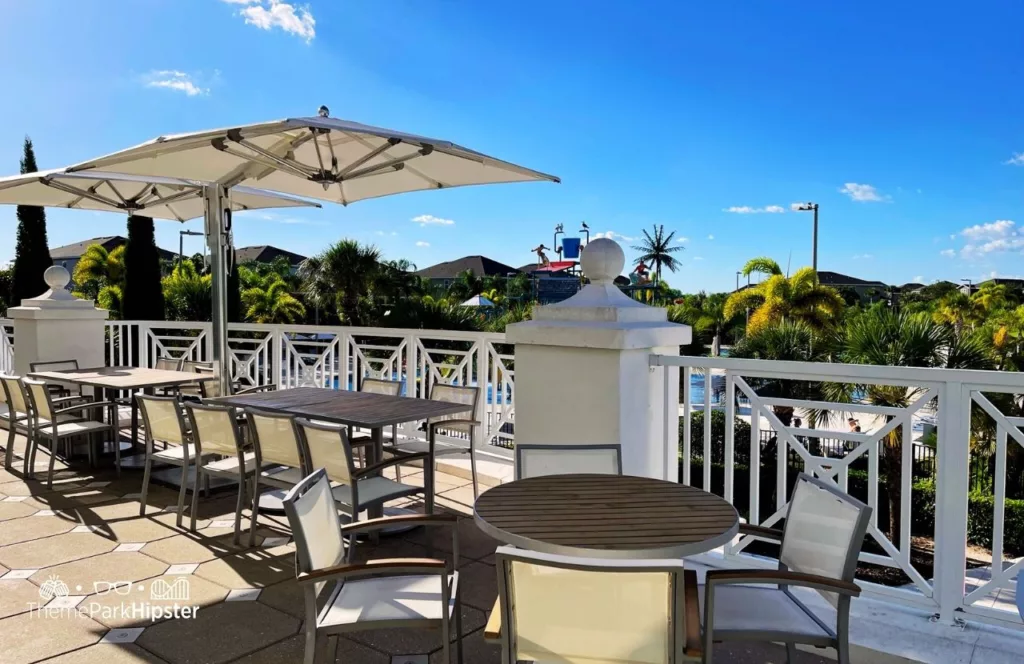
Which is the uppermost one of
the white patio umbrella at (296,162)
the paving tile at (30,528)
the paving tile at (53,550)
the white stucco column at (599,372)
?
the white patio umbrella at (296,162)

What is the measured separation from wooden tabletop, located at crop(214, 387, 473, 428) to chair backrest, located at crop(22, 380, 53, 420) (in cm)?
140

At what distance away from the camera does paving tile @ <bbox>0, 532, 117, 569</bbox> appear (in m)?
3.45

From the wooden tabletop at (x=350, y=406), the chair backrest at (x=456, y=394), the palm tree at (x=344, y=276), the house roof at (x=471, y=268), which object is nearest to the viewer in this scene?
the wooden tabletop at (x=350, y=406)

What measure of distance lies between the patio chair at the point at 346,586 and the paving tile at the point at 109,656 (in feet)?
2.60

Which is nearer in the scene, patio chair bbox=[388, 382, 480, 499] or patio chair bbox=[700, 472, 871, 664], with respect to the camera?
patio chair bbox=[700, 472, 871, 664]

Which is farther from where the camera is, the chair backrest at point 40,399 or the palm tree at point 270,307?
the palm tree at point 270,307

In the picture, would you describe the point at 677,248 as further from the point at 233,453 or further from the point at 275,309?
the point at 233,453

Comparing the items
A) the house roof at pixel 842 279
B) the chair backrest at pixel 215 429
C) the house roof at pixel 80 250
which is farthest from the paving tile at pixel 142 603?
the house roof at pixel 842 279

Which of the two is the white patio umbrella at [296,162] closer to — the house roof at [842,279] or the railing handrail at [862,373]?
the railing handrail at [862,373]

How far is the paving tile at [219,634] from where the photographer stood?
253 cm

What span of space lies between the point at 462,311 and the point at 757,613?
11.6 metres

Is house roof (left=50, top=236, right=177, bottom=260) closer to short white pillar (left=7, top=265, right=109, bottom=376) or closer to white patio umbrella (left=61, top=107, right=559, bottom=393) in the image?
short white pillar (left=7, top=265, right=109, bottom=376)

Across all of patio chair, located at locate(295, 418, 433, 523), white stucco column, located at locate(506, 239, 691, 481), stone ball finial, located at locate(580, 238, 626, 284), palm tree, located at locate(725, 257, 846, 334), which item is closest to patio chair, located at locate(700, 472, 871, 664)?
white stucco column, located at locate(506, 239, 691, 481)

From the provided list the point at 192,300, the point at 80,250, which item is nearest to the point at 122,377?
the point at 192,300
